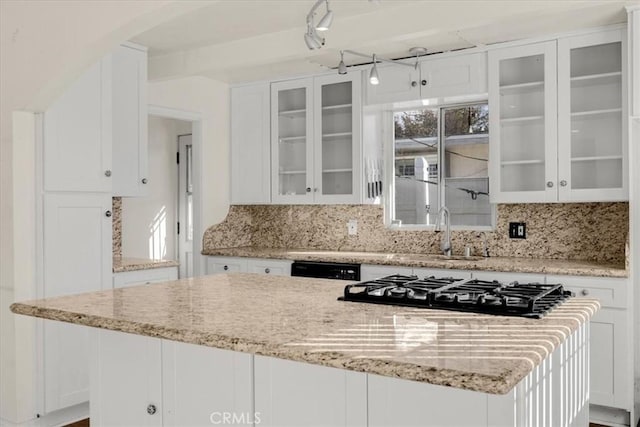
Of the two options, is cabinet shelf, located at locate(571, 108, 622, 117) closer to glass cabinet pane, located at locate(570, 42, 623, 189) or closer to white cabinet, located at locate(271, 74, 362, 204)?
glass cabinet pane, located at locate(570, 42, 623, 189)

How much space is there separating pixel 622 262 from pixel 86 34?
11.5 feet

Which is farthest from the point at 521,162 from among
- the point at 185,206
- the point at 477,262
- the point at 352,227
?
the point at 185,206

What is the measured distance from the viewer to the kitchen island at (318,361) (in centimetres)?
147

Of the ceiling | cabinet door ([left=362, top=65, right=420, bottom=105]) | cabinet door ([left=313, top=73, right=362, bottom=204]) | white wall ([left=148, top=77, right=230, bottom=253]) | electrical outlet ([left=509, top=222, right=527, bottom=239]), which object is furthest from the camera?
white wall ([left=148, top=77, right=230, bottom=253])

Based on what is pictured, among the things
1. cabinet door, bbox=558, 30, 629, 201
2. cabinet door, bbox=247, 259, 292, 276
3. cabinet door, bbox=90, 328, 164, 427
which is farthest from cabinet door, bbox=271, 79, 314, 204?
cabinet door, bbox=90, 328, 164, 427

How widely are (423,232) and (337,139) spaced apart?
3.47ft

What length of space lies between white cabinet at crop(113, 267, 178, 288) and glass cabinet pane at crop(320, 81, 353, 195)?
148 centimetres

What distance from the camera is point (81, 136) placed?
3518 mm

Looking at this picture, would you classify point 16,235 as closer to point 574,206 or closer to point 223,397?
point 223,397

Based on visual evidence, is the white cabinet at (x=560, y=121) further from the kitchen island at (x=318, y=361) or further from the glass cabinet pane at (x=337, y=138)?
the kitchen island at (x=318, y=361)

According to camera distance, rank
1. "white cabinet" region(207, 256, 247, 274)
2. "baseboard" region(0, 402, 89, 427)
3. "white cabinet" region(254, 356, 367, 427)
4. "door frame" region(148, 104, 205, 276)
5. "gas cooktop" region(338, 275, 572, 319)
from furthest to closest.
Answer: "door frame" region(148, 104, 205, 276), "white cabinet" region(207, 256, 247, 274), "baseboard" region(0, 402, 89, 427), "gas cooktop" region(338, 275, 572, 319), "white cabinet" region(254, 356, 367, 427)

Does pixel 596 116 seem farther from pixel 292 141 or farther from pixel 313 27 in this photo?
pixel 292 141

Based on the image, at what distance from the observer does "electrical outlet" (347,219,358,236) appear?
504cm

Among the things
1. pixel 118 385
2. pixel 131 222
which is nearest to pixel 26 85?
pixel 118 385
